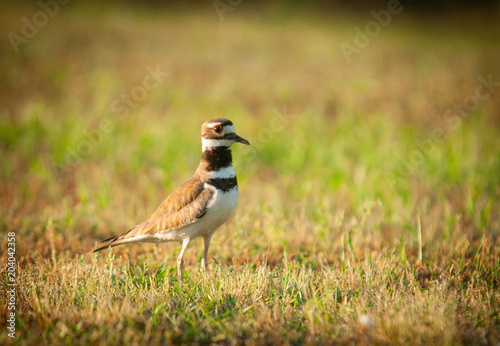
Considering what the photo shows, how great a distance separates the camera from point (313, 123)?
381 inches

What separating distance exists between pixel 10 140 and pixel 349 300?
24.7 ft

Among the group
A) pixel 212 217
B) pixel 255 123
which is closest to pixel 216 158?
pixel 212 217

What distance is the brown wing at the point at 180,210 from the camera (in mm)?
4047

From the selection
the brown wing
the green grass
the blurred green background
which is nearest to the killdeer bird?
the brown wing

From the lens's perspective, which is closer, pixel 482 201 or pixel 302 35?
pixel 482 201

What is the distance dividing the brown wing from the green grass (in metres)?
0.45

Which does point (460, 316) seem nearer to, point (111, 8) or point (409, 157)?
point (409, 157)

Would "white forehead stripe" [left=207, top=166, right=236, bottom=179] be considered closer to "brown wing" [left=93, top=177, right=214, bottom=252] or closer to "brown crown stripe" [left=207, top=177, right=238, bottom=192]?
"brown crown stripe" [left=207, top=177, right=238, bottom=192]

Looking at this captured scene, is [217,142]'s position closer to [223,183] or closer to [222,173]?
[222,173]

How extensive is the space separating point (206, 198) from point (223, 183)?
0.23 meters

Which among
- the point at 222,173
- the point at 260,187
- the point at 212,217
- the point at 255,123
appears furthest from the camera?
the point at 255,123

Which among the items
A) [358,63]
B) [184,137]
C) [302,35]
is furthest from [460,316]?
[302,35]

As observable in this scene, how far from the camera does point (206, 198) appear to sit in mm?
4043

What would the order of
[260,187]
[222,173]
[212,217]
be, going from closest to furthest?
[212,217]
[222,173]
[260,187]
